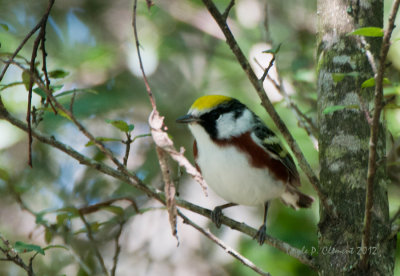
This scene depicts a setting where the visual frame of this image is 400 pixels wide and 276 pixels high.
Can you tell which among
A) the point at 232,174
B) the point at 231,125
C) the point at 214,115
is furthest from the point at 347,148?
the point at 214,115

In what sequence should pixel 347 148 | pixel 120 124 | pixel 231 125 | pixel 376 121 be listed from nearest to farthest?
pixel 376 121 → pixel 120 124 → pixel 347 148 → pixel 231 125

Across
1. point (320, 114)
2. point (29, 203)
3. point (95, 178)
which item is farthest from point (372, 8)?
point (29, 203)

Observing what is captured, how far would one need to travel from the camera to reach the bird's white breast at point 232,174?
10.4ft

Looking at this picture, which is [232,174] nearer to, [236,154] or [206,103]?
[236,154]

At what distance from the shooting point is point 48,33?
20.1 feet

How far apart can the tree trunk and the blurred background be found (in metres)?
1.42

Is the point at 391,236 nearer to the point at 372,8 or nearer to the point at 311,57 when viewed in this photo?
the point at 372,8

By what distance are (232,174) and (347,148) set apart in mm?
834

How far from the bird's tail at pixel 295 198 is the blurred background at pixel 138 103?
0.44 m

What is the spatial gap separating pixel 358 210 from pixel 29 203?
395cm

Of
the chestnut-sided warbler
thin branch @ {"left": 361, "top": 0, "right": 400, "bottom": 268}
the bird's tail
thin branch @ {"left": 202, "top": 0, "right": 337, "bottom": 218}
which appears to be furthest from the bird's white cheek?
thin branch @ {"left": 361, "top": 0, "right": 400, "bottom": 268}

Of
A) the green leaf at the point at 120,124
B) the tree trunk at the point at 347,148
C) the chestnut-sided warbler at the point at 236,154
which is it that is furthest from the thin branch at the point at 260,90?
the chestnut-sided warbler at the point at 236,154

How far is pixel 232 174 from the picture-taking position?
10.4 feet

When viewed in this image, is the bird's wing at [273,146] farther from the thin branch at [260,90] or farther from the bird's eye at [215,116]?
the thin branch at [260,90]
